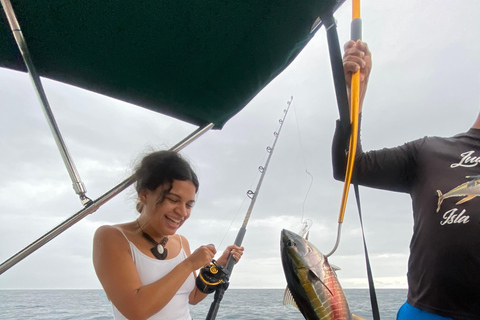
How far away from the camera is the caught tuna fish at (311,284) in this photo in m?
1.10

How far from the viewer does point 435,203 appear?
4.71 feet

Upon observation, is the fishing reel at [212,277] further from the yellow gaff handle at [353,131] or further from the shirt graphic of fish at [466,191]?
the shirt graphic of fish at [466,191]

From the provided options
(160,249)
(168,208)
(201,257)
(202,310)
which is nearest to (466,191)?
(201,257)

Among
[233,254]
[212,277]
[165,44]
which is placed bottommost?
[212,277]

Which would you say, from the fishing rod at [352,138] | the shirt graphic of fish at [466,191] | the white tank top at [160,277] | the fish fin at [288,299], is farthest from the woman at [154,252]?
the shirt graphic of fish at [466,191]

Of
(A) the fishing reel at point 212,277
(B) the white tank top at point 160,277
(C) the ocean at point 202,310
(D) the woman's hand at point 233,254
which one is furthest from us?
(C) the ocean at point 202,310

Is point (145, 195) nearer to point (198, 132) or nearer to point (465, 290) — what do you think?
point (198, 132)

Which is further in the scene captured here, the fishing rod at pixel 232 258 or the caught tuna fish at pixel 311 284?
the fishing rod at pixel 232 258

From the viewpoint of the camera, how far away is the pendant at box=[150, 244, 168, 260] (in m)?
1.85

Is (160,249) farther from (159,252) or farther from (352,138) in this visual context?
(352,138)

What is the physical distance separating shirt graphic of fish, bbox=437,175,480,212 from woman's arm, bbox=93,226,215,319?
4.03 ft

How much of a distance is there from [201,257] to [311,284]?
762 millimetres

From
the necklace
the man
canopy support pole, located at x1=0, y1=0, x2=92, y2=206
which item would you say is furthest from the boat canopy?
the necklace

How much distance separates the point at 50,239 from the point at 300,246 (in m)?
1.26
